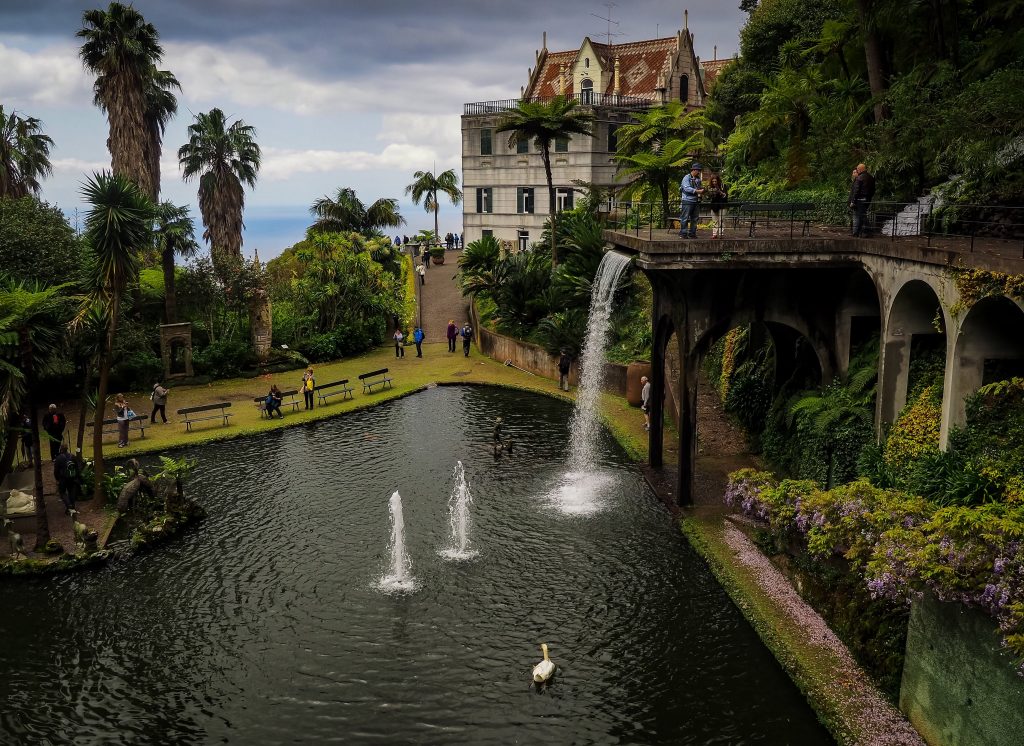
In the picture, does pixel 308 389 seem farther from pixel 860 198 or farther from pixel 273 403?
pixel 860 198

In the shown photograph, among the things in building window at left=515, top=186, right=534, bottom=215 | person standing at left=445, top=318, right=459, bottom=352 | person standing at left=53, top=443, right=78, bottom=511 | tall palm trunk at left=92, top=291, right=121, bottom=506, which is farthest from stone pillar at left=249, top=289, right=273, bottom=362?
building window at left=515, top=186, right=534, bottom=215

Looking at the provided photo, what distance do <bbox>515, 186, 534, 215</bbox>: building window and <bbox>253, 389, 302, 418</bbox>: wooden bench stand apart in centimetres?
3192

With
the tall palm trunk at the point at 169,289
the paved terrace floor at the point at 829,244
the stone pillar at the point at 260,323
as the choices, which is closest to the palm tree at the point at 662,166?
the paved terrace floor at the point at 829,244

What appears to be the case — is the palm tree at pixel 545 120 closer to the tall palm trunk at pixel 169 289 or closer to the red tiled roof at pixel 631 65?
the tall palm trunk at pixel 169 289

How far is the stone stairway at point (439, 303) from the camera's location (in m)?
47.4

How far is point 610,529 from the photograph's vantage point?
19.7 metres

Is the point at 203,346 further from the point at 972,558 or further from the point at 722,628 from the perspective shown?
the point at 972,558

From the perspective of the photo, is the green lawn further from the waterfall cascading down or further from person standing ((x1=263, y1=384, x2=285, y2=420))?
the waterfall cascading down

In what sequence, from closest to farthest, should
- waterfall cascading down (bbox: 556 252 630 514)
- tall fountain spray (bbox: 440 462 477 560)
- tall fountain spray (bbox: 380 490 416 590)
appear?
tall fountain spray (bbox: 380 490 416 590)
tall fountain spray (bbox: 440 462 477 560)
waterfall cascading down (bbox: 556 252 630 514)

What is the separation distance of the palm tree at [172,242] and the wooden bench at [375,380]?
29.9ft

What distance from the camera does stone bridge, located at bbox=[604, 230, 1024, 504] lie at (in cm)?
1420

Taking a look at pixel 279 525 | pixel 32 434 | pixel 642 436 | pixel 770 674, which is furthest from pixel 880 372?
pixel 32 434

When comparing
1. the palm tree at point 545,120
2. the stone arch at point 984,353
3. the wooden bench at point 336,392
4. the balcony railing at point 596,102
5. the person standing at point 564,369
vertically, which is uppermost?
the balcony railing at point 596,102

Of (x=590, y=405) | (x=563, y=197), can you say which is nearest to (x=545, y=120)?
(x=590, y=405)
